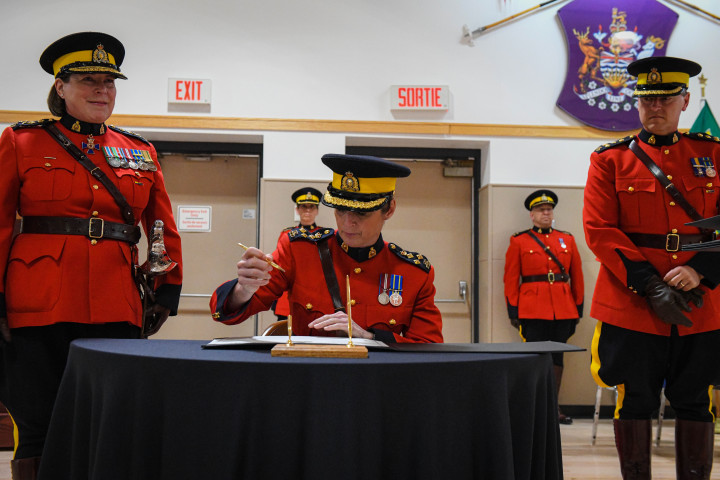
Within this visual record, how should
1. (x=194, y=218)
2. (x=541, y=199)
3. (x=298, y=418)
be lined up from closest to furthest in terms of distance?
1. (x=298, y=418)
2. (x=541, y=199)
3. (x=194, y=218)

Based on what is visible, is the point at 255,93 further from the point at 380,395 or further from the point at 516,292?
the point at 380,395

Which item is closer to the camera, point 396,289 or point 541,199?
point 396,289

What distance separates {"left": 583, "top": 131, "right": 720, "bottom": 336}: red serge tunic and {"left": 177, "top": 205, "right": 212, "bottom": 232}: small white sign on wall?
4.09m

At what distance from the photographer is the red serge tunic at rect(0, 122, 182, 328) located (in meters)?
2.04

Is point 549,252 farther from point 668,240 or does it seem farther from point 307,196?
point 668,240

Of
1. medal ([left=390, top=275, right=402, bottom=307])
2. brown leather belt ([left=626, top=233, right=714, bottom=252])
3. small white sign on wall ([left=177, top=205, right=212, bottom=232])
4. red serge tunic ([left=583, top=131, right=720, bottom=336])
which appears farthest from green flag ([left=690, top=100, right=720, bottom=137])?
small white sign on wall ([left=177, top=205, right=212, bottom=232])

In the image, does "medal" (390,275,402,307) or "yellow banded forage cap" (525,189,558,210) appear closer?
"medal" (390,275,402,307)

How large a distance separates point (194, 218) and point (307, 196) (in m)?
1.37

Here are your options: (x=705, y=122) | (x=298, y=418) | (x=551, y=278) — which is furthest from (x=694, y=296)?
(x=705, y=122)

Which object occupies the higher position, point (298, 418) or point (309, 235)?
point (309, 235)

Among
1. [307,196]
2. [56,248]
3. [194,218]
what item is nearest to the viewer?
[56,248]

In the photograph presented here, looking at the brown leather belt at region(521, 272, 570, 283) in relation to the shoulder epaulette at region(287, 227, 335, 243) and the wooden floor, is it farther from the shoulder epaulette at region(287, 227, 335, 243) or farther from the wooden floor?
the shoulder epaulette at region(287, 227, 335, 243)

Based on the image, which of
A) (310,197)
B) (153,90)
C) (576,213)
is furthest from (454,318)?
(153,90)

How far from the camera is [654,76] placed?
2547 millimetres
